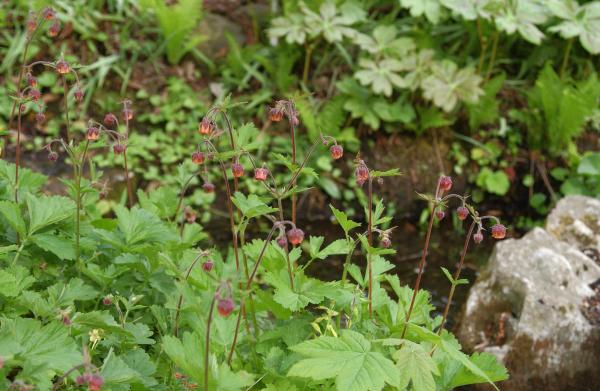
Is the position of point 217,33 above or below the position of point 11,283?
below

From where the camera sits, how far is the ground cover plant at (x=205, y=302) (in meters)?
1.57

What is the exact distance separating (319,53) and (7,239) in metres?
Result: 3.17

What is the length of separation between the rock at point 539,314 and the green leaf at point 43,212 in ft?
5.92

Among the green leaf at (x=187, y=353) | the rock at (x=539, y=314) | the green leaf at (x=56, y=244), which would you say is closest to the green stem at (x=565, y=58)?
the rock at (x=539, y=314)

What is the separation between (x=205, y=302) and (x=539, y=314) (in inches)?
67.3

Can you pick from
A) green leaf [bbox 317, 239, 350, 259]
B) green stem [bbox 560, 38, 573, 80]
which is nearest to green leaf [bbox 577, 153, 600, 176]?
green stem [bbox 560, 38, 573, 80]

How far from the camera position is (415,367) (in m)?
1.63

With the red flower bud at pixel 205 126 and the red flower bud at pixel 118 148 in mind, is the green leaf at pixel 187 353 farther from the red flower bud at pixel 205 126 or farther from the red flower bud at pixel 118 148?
the red flower bud at pixel 118 148

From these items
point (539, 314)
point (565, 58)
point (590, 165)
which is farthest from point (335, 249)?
point (565, 58)

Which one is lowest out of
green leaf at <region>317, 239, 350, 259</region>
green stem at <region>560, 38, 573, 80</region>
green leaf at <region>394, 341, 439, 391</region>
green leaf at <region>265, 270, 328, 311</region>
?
green stem at <region>560, 38, 573, 80</region>

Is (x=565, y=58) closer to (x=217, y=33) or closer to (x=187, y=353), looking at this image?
(x=217, y=33)

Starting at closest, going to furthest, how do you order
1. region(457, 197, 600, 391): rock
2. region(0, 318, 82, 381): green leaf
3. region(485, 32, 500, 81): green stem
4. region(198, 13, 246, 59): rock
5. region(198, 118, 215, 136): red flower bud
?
region(0, 318, 82, 381): green leaf, region(198, 118, 215, 136): red flower bud, region(457, 197, 600, 391): rock, region(485, 32, 500, 81): green stem, region(198, 13, 246, 59): rock

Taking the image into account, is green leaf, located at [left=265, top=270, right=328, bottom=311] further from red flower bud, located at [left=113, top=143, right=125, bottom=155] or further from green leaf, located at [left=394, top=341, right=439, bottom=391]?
red flower bud, located at [left=113, top=143, right=125, bottom=155]

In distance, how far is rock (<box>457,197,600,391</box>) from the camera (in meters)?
2.99
